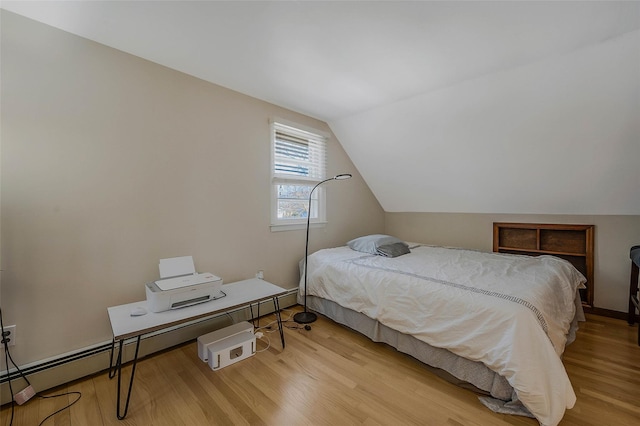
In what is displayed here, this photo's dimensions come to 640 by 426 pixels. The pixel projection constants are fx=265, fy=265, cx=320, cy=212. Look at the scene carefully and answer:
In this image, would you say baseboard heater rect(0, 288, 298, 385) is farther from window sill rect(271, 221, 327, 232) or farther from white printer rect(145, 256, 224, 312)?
window sill rect(271, 221, 327, 232)

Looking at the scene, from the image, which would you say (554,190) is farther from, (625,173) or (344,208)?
(344,208)

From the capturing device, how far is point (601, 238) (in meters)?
2.78

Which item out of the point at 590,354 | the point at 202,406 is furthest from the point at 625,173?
the point at 202,406

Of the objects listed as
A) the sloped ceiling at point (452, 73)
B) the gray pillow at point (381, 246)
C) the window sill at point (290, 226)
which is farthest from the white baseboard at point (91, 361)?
the sloped ceiling at point (452, 73)

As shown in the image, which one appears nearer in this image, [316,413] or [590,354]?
[316,413]

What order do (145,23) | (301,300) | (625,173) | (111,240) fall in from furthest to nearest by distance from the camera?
1. (301,300)
2. (625,173)
3. (111,240)
4. (145,23)

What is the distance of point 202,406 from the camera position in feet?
5.14

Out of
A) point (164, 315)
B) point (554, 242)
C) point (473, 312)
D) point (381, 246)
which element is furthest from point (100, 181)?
point (554, 242)

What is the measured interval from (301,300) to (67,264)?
2056 millimetres

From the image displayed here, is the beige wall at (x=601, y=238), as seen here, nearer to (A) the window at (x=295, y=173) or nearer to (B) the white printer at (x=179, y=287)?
(A) the window at (x=295, y=173)

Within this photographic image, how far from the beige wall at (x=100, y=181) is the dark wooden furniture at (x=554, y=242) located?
3124mm

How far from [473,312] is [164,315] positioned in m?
1.97

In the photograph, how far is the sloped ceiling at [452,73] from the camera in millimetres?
1608

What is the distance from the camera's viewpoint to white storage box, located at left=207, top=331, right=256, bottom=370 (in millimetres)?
1900
